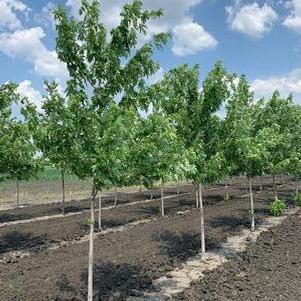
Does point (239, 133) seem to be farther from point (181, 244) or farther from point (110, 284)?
point (110, 284)

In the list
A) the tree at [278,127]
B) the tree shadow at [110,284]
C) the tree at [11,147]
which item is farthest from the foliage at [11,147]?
the tree at [278,127]

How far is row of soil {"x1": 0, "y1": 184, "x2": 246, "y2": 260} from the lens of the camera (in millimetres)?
19534

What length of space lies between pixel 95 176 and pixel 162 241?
9843 millimetres

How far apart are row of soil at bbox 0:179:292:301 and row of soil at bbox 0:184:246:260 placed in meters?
1.86

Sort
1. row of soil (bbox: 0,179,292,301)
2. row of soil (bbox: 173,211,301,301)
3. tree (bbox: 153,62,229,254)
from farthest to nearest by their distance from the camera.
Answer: tree (bbox: 153,62,229,254)
row of soil (bbox: 0,179,292,301)
row of soil (bbox: 173,211,301,301)

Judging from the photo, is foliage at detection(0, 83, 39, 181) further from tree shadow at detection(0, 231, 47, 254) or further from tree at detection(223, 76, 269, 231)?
tree at detection(223, 76, 269, 231)

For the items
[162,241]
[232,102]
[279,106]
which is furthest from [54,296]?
[279,106]

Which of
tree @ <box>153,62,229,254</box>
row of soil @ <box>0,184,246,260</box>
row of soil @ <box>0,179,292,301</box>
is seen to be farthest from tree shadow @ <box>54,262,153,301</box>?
row of soil @ <box>0,184,246,260</box>

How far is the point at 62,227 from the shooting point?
22.9 metres

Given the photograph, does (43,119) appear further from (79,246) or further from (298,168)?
(298,168)

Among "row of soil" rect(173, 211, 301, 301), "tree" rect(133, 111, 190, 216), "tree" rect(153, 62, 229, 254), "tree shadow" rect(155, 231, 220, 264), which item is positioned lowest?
"row of soil" rect(173, 211, 301, 301)

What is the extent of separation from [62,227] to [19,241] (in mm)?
3106

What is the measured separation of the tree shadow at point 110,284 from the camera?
38.8ft

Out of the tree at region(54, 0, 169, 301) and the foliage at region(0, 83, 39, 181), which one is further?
the foliage at region(0, 83, 39, 181)
